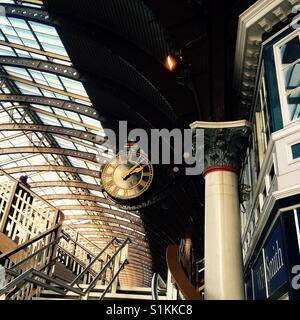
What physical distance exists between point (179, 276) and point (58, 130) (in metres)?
16.3

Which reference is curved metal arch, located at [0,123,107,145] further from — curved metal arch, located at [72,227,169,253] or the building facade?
the building facade

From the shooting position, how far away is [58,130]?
2047 cm

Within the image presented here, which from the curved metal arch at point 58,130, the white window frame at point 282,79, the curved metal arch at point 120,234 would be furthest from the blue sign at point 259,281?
the curved metal arch at point 120,234

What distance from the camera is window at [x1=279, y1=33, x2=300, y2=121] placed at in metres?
5.77

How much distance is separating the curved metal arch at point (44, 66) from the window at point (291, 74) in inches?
351

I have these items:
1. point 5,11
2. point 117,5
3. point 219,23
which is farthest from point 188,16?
point 5,11

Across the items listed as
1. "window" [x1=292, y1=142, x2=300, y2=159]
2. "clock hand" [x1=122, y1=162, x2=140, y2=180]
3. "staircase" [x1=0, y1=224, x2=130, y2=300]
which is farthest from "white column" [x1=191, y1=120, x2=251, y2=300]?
"clock hand" [x1=122, y1=162, x2=140, y2=180]

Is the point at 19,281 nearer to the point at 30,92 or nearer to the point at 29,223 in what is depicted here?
the point at 29,223

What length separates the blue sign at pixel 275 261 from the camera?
16.8 ft

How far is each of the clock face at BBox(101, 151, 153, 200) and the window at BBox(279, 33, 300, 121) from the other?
6323 mm

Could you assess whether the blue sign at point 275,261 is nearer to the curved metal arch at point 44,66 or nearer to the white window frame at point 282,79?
the white window frame at point 282,79

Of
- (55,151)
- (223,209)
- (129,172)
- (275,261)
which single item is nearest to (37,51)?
(129,172)

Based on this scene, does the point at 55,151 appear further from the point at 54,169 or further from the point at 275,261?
the point at 275,261
